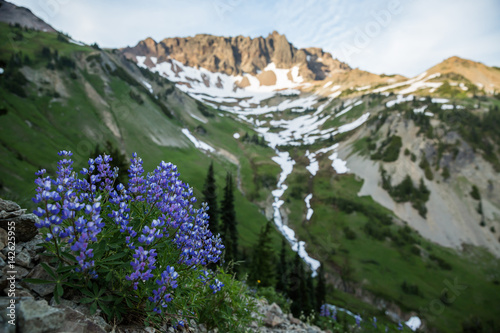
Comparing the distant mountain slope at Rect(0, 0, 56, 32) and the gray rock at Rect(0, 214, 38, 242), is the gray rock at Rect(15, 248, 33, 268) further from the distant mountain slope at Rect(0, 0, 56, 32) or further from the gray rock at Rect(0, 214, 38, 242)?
the distant mountain slope at Rect(0, 0, 56, 32)

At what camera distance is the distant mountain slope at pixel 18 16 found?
174125mm

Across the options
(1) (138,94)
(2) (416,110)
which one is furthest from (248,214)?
(2) (416,110)

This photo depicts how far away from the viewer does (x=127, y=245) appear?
405 centimetres

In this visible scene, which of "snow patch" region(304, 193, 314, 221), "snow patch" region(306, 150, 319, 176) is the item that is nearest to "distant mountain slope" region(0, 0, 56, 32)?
"snow patch" region(306, 150, 319, 176)

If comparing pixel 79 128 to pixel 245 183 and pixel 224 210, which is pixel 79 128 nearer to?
pixel 224 210

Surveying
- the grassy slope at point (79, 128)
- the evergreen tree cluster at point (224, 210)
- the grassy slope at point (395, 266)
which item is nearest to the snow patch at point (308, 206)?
the grassy slope at point (395, 266)

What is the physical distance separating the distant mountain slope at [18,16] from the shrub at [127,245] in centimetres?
24311

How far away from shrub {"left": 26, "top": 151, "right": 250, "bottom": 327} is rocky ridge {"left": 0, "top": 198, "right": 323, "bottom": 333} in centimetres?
19

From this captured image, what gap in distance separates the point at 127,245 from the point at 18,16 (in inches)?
10840

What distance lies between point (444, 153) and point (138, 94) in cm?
15290

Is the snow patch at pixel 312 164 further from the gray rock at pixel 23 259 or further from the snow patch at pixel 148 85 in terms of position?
the gray rock at pixel 23 259

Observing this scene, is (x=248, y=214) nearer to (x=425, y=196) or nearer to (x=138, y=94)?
(x=138, y=94)

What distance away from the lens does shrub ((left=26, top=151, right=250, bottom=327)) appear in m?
3.28

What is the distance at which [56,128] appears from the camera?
2576 inches
